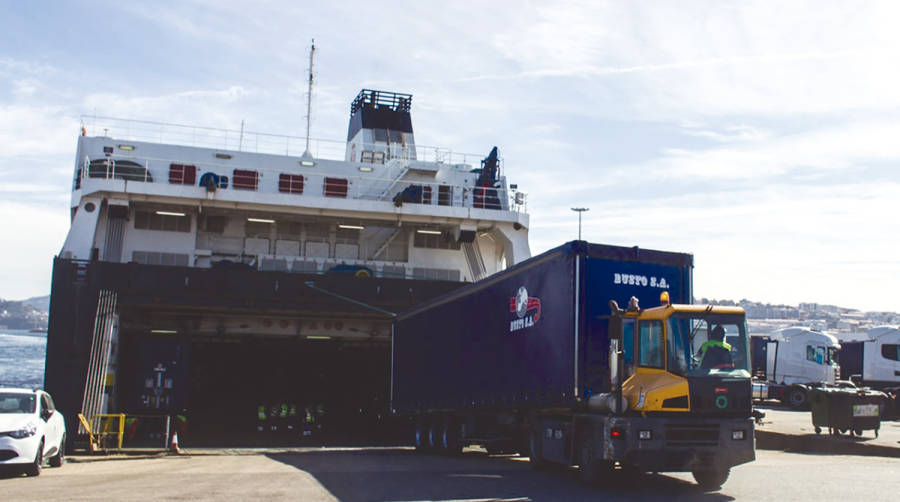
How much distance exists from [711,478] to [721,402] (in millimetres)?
1236

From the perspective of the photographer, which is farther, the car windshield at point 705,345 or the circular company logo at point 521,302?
the circular company logo at point 521,302

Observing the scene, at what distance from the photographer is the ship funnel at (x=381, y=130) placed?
114 feet

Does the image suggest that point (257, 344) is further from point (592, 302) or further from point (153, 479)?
point (592, 302)

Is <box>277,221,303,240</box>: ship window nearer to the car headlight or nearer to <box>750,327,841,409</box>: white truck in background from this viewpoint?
the car headlight

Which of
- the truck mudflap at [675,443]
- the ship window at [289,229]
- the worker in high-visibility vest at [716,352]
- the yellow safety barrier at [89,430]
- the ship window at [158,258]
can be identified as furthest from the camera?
the ship window at [289,229]

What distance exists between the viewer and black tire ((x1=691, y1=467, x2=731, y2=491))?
1259 cm

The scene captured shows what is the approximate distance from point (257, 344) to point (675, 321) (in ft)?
73.9

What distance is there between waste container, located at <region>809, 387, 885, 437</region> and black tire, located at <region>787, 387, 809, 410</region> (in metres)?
14.7

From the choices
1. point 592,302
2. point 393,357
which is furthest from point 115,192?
point 592,302

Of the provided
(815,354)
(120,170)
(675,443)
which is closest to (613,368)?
(675,443)

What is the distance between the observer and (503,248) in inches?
1196

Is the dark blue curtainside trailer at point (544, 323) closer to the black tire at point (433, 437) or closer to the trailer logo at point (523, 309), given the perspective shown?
the trailer logo at point (523, 309)

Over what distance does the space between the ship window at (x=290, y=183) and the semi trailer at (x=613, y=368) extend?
14042 millimetres

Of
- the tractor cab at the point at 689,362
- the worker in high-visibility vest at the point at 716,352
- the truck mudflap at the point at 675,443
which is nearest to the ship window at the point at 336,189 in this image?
the tractor cab at the point at 689,362
